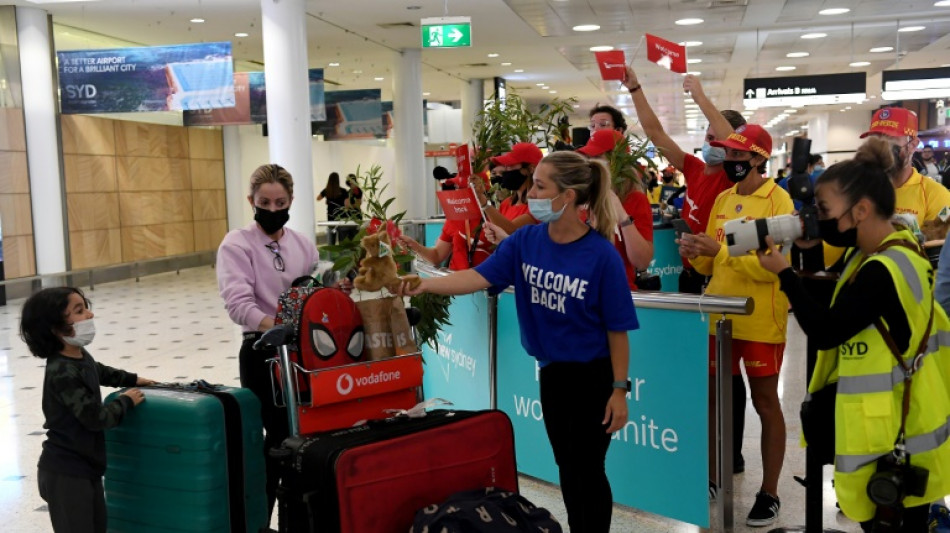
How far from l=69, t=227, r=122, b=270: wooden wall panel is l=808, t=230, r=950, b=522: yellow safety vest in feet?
44.6

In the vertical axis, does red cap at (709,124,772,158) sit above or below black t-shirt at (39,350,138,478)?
above

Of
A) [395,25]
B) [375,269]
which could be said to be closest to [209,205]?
[395,25]

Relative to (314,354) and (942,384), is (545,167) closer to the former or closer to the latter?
(314,354)

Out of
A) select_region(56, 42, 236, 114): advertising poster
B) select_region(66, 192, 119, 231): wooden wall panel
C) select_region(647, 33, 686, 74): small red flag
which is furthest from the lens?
select_region(66, 192, 119, 231): wooden wall panel

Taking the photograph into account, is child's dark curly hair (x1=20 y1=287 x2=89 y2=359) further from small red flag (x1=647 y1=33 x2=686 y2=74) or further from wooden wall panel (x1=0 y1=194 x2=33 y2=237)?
wooden wall panel (x1=0 y1=194 x2=33 y2=237)

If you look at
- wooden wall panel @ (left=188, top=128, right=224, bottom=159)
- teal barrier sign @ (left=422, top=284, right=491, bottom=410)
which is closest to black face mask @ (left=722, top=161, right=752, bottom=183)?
teal barrier sign @ (left=422, top=284, right=491, bottom=410)

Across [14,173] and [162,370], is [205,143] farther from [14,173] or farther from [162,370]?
[162,370]

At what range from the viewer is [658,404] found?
3432 mm

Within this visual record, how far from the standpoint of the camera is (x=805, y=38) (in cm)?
1554

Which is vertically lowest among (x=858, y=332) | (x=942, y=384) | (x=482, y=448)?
(x=482, y=448)

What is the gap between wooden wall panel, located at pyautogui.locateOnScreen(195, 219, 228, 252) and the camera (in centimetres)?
1798

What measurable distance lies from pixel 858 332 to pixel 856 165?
0.47 m

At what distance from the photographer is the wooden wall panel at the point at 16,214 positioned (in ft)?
39.2

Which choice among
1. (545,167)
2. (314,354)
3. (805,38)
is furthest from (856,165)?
(805,38)
